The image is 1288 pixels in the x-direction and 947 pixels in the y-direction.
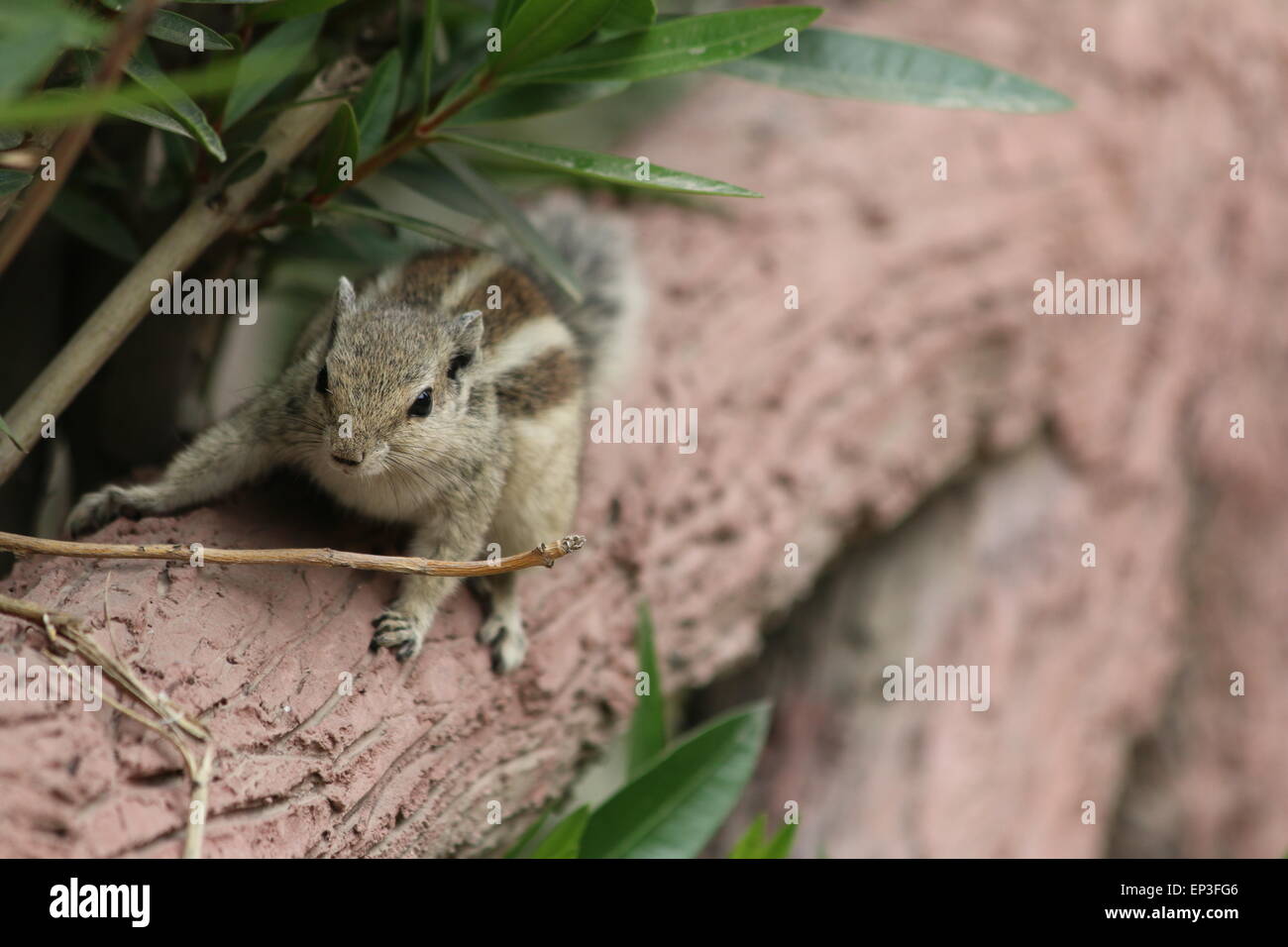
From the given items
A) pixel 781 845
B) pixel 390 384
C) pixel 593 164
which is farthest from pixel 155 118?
pixel 781 845

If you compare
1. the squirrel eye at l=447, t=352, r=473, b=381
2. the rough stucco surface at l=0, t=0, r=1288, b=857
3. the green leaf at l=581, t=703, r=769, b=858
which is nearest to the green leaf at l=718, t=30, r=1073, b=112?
the squirrel eye at l=447, t=352, r=473, b=381

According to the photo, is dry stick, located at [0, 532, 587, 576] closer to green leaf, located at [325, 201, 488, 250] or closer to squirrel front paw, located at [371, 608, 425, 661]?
squirrel front paw, located at [371, 608, 425, 661]

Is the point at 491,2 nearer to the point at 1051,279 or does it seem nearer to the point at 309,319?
the point at 309,319

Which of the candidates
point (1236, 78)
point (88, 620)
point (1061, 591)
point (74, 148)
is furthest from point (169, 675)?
point (1236, 78)

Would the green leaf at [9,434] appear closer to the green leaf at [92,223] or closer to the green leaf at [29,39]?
the green leaf at [92,223]

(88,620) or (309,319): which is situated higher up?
(309,319)

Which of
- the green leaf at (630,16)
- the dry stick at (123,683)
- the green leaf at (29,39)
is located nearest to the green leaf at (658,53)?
the green leaf at (630,16)

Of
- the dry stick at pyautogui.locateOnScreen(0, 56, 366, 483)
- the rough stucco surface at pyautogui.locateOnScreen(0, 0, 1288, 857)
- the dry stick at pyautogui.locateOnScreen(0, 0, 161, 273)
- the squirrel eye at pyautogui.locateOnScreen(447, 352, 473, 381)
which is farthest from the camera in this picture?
the rough stucco surface at pyautogui.locateOnScreen(0, 0, 1288, 857)
